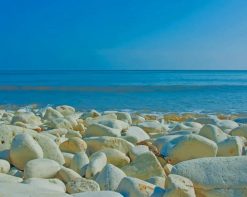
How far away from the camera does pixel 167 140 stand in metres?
4.50

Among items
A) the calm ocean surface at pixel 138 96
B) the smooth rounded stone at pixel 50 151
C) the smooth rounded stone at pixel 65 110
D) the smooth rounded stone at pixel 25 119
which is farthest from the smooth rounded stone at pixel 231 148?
the calm ocean surface at pixel 138 96

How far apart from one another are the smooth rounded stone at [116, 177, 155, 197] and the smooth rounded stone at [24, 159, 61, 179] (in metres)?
0.81

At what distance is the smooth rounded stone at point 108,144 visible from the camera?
431 cm

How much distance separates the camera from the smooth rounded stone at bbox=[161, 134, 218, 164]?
3.95 metres

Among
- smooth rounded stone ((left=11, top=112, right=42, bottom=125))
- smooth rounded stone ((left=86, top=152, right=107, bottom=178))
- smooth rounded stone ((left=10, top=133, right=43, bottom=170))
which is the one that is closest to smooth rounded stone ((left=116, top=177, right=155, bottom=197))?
smooth rounded stone ((left=86, top=152, right=107, bottom=178))

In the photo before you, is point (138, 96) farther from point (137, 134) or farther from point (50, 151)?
point (50, 151)

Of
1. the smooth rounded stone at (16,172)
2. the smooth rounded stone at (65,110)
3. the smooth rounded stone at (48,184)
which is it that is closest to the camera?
the smooth rounded stone at (48,184)

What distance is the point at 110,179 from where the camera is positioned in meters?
3.03

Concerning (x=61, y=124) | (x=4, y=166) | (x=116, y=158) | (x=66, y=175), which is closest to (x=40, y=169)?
(x=66, y=175)

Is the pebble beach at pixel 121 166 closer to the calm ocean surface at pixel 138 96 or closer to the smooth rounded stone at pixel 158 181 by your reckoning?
the smooth rounded stone at pixel 158 181

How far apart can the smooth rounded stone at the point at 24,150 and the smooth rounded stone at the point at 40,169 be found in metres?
0.26

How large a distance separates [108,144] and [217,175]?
5.95 feet

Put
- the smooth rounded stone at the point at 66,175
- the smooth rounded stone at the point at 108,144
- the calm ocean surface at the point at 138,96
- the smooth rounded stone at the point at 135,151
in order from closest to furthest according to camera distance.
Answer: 1. the smooth rounded stone at the point at 66,175
2. the smooth rounded stone at the point at 135,151
3. the smooth rounded stone at the point at 108,144
4. the calm ocean surface at the point at 138,96

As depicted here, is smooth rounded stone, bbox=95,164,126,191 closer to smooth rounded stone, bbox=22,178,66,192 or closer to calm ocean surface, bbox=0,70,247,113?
smooth rounded stone, bbox=22,178,66,192
